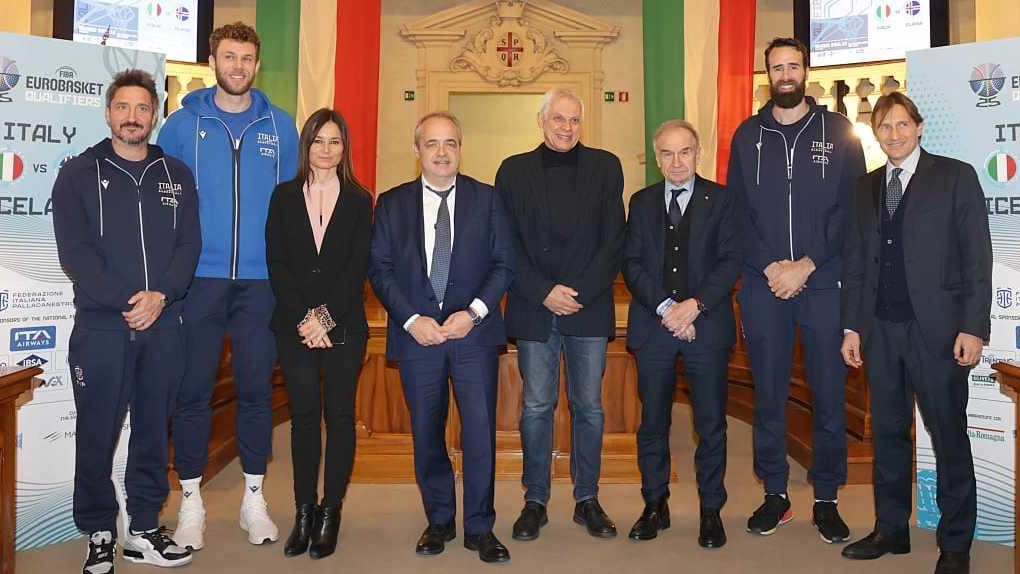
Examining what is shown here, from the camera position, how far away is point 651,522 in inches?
117

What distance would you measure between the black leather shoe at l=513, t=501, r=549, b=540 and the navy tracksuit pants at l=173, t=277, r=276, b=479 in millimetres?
943

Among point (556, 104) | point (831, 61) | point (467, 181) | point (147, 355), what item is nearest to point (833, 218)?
point (556, 104)

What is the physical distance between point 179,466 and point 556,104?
1771 mm

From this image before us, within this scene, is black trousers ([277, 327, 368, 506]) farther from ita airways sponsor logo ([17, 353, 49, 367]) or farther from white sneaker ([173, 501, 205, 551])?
ita airways sponsor logo ([17, 353, 49, 367])

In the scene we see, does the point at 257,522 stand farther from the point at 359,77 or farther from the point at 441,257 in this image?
the point at 359,77

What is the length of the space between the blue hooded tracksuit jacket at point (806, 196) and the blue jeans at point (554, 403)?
2.17 feet

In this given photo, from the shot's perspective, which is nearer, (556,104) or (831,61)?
(556,104)

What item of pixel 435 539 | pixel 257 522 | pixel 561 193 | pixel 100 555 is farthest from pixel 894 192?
pixel 100 555

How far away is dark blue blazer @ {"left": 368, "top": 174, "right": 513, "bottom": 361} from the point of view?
2809 millimetres

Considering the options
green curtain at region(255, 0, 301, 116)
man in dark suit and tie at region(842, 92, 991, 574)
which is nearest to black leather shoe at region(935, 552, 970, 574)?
man in dark suit and tie at region(842, 92, 991, 574)

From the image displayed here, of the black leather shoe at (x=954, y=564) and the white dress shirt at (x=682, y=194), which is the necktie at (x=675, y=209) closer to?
the white dress shirt at (x=682, y=194)

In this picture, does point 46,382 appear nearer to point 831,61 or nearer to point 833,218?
point 833,218

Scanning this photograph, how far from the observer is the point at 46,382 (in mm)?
2941

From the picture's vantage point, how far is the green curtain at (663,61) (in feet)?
21.0
